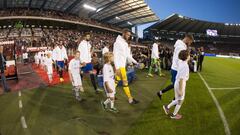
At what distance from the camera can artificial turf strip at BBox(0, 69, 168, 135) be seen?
6.24 m

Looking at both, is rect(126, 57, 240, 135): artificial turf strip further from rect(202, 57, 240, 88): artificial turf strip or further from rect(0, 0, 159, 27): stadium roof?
rect(0, 0, 159, 27): stadium roof

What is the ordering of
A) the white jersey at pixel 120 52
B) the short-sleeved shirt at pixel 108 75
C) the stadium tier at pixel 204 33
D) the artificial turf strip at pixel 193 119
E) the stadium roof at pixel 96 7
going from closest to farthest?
the artificial turf strip at pixel 193 119
the short-sleeved shirt at pixel 108 75
the white jersey at pixel 120 52
the stadium roof at pixel 96 7
the stadium tier at pixel 204 33

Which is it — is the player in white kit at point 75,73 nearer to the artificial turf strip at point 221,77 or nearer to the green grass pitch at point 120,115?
the green grass pitch at point 120,115

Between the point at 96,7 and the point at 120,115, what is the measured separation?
46.4 metres

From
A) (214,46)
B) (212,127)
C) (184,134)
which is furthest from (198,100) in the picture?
(214,46)

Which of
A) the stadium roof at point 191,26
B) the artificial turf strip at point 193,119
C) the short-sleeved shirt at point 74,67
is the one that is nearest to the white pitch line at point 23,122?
the short-sleeved shirt at point 74,67

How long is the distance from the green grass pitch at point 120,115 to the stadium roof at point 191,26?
57.1m

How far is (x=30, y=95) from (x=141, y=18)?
188 feet

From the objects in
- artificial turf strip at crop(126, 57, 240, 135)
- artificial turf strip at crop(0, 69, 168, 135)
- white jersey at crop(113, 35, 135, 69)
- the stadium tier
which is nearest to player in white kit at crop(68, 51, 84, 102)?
artificial turf strip at crop(0, 69, 168, 135)

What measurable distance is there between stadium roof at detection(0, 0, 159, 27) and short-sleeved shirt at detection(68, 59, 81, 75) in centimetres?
3954

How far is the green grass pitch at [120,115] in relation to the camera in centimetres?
593

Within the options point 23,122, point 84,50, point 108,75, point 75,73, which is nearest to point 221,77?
point 84,50

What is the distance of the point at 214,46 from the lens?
86312 mm

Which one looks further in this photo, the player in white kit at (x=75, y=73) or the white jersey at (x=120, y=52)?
the player in white kit at (x=75, y=73)
